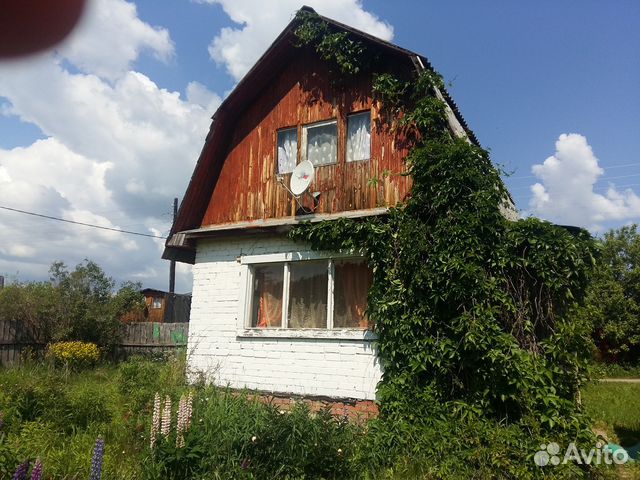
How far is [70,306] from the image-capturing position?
14016 millimetres

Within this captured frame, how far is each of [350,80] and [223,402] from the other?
5.96m

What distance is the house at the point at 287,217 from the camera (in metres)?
8.22

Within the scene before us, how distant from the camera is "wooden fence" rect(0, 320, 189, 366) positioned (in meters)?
13.2

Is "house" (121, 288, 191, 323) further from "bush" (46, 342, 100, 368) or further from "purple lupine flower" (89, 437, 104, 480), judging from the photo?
"purple lupine flower" (89, 437, 104, 480)

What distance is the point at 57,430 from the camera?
654 cm

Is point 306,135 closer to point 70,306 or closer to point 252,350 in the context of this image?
point 252,350

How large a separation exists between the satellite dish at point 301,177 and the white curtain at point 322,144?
482 mm

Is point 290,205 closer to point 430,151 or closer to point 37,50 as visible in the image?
point 430,151

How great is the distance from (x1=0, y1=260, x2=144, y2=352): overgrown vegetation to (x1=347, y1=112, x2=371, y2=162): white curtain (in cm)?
967

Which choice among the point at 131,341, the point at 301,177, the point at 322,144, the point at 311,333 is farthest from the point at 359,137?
the point at 131,341

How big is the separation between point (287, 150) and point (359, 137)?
1554 mm

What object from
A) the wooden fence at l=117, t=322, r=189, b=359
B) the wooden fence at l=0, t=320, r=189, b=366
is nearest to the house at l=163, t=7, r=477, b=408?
the wooden fence at l=0, t=320, r=189, b=366

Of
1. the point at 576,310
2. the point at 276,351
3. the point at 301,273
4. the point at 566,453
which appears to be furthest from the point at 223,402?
the point at 576,310

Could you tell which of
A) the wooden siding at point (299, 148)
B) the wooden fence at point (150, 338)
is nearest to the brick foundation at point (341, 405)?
the wooden siding at point (299, 148)
